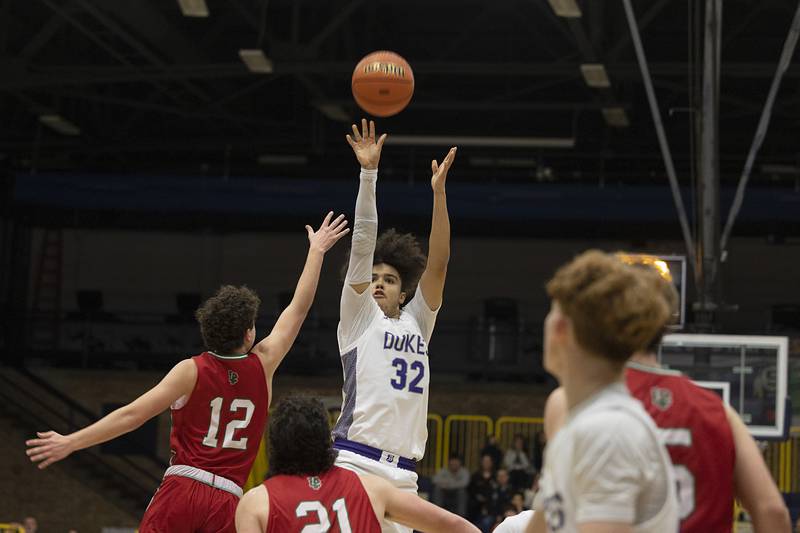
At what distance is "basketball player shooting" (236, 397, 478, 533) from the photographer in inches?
174

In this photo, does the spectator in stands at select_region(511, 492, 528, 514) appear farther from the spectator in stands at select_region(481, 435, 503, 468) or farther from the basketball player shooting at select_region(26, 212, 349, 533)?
the basketball player shooting at select_region(26, 212, 349, 533)

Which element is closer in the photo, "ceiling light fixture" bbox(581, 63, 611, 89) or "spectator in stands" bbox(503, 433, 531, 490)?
"ceiling light fixture" bbox(581, 63, 611, 89)

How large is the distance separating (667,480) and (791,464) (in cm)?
1726

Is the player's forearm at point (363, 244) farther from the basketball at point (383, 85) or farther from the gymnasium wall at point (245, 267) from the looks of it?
the gymnasium wall at point (245, 267)

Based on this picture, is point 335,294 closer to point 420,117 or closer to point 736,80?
point 420,117

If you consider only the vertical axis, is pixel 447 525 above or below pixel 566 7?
below

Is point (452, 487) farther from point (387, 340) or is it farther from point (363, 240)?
point (363, 240)

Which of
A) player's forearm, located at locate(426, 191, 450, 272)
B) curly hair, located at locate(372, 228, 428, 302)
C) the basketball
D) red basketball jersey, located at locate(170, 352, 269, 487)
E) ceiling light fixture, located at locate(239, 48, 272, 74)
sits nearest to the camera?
red basketball jersey, located at locate(170, 352, 269, 487)

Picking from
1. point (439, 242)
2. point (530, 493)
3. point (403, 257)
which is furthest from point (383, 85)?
point (530, 493)

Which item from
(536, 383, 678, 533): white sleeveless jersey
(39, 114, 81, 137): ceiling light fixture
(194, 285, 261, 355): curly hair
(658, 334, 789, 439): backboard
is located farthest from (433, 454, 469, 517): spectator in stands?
(536, 383, 678, 533): white sleeveless jersey

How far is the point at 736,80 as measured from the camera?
21.0 metres

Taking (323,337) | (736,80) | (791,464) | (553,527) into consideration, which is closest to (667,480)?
(553,527)

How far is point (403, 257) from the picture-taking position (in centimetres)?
637

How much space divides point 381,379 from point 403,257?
2.45ft
